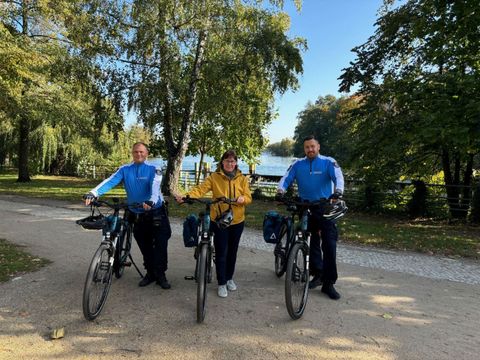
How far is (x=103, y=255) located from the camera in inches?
164

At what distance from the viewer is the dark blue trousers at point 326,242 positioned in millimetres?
4805

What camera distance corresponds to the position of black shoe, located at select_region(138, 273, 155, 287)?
506 cm

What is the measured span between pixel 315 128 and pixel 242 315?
73.1 metres

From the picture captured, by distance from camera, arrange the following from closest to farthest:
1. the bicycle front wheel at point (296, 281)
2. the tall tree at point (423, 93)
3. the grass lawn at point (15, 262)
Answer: the bicycle front wheel at point (296, 281)
the grass lawn at point (15, 262)
the tall tree at point (423, 93)

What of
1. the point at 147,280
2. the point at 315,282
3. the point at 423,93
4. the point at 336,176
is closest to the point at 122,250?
the point at 147,280

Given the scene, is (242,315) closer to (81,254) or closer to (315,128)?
(81,254)

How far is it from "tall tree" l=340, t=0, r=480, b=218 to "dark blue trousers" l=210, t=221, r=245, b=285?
6249 millimetres

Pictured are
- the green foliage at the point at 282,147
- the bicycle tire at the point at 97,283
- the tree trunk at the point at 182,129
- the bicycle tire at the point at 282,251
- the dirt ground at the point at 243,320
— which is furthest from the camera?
the green foliage at the point at 282,147

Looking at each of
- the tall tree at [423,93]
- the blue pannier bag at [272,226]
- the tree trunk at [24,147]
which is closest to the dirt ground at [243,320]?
Answer: the blue pannier bag at [272,226]

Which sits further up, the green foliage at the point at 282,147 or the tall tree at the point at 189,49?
the green foliage at the point at 282,147

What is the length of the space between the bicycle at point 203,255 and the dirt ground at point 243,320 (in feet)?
0.72

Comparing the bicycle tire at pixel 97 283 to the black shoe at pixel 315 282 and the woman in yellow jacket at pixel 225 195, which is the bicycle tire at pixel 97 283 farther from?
the black shoe at pixel 315 282

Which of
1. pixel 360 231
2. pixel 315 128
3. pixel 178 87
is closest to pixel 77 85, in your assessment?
pixel 178 87

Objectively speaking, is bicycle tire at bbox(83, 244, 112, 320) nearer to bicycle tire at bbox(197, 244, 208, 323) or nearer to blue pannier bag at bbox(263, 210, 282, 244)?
bicycle tire at bbox(197, 244, 208, 323)
